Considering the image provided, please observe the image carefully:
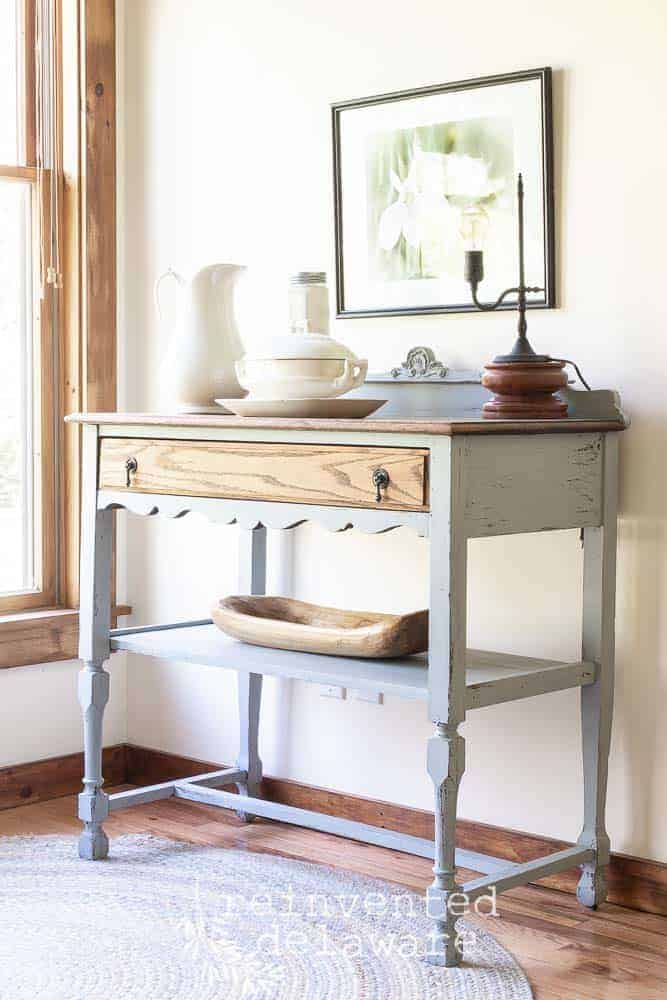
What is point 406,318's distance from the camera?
10.1ft

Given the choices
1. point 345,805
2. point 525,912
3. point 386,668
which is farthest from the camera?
point 345,805

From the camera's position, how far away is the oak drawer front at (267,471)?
95.6 inches

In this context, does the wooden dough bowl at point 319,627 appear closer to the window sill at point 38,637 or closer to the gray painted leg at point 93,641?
the gray painted leg at point 93,641

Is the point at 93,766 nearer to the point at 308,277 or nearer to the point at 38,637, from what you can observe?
the point at 38,637

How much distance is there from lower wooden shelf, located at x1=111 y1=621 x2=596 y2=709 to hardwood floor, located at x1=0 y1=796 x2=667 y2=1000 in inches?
18.3

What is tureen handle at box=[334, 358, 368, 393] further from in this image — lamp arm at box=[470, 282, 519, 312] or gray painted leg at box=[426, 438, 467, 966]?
gray painted leg at box=[426, 438, 467, 966]

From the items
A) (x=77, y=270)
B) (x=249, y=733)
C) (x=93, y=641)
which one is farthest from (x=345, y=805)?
(x=77, y=270)

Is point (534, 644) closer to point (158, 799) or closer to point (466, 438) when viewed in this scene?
point (466, 438)

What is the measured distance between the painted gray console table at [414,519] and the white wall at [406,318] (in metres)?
0.10

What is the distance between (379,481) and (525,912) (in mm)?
942

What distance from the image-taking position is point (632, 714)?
9.07ft

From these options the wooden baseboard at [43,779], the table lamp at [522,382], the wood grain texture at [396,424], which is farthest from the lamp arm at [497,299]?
the wooden baseboard at [43,779]

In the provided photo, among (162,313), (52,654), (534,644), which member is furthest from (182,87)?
(534,644)

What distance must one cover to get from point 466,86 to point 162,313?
42.2 inches
